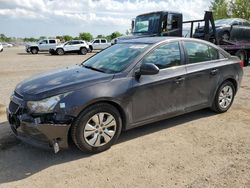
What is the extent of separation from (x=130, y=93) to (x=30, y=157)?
164 cm

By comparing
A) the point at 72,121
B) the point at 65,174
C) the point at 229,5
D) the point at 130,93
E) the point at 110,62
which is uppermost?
the point at 229,5

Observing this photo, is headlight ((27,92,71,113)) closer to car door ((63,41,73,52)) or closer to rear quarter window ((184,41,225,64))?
rear quarter window ((184,41,225,64))

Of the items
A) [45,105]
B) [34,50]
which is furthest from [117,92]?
[34,50]

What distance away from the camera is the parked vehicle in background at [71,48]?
96.4ft

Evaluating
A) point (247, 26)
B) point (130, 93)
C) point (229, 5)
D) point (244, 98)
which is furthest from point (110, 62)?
point (229, 5)

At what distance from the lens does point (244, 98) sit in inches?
276

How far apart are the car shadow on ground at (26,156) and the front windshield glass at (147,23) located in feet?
25.9

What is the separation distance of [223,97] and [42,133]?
3624 mm

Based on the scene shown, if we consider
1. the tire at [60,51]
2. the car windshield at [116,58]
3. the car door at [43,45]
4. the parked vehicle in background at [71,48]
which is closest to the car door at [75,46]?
the parked vehicle in background at [71,48]

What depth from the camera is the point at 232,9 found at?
129 feet

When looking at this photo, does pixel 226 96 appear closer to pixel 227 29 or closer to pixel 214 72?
pixel 214 72

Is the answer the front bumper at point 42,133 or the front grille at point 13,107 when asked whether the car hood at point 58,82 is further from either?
the front bumper at point 42,133

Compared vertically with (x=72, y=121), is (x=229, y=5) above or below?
above

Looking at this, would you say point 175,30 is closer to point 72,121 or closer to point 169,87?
point 169,87
